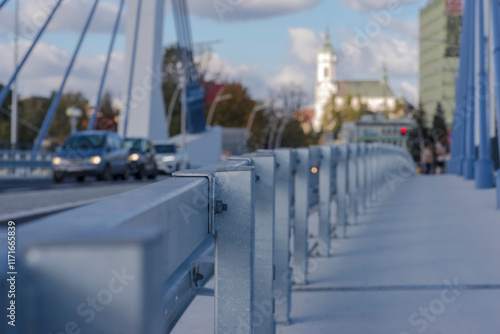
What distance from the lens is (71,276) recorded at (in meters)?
1.15

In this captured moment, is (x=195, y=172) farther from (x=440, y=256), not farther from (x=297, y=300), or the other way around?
(x=440, y=256)

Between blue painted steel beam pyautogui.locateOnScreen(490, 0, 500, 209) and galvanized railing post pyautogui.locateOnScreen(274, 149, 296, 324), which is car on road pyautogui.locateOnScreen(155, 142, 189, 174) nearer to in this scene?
blue painted steel beam pyautogui.locateOnScreen(490, 0, 500, 209)

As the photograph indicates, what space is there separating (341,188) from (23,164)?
25.0 meters

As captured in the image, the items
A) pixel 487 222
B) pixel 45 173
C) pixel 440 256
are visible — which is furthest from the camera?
pixel 45 173

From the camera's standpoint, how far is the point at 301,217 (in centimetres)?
643

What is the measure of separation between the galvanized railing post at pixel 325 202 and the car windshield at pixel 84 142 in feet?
71.1

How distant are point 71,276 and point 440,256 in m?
6.32

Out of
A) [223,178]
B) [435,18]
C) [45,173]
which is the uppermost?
[435,18]

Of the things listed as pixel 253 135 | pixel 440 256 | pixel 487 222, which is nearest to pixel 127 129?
pixel 487 222

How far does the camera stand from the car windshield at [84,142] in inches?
1148

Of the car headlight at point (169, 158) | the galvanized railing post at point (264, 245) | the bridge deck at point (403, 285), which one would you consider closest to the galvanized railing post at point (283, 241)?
the bridge deck at point (403, 285)

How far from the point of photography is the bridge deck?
15.5ft

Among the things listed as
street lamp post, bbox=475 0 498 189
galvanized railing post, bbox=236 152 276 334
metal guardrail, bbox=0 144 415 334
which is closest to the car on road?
street lamp post, bbox=475 0 498 189

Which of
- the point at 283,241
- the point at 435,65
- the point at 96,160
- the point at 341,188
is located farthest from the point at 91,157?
the point at 435,65
